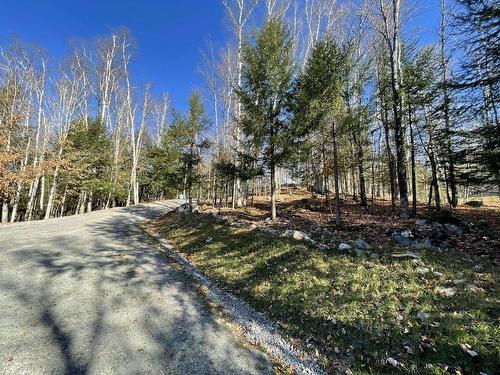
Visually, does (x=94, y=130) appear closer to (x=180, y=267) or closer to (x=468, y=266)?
Result: (x=180, y=267)

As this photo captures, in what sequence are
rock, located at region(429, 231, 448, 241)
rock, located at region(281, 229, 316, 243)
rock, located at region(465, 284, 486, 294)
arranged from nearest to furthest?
rock, located at region(465, 284, 486, 294) → rock, located at region(429, 231, 448, 241) → rock, located at region(281, 229, 316, 243)

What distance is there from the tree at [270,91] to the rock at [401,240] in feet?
17.3

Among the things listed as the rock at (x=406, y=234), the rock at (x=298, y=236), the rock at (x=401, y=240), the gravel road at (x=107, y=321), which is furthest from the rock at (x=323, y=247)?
the gravel road at (x=107, y=321)

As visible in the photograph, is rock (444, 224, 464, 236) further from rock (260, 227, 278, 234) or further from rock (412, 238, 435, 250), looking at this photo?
rock (260, 227, 278, 234)

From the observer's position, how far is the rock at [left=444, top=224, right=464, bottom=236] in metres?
8.90

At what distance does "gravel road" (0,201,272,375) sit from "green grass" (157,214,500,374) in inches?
50.8

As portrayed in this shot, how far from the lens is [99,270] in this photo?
846 centimetres

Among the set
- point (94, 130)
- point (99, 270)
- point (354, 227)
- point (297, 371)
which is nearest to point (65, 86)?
point (94, 130)

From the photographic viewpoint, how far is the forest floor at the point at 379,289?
420 centimetres

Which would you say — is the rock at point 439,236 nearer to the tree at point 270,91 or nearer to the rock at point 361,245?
the rock at point 361,245

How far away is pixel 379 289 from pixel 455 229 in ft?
18.0

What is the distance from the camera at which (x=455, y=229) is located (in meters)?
9.18

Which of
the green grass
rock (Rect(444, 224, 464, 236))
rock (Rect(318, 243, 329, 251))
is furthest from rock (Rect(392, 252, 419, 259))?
rock (Rect(444, 224, 464, 236))

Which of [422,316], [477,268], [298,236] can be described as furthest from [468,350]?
[298,236]
